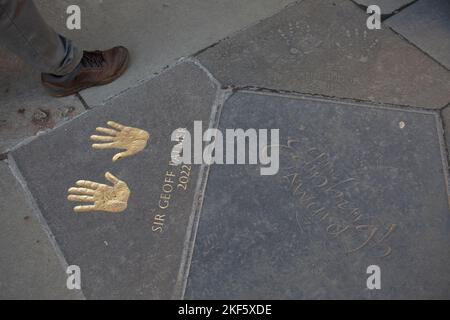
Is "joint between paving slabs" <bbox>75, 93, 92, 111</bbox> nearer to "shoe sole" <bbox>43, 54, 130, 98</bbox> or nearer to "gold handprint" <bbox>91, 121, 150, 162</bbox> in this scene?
"shoe sole" <bbox>43, 54, 130, 98</bbox>

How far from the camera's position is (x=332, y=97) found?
226cm

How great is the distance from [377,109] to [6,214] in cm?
174

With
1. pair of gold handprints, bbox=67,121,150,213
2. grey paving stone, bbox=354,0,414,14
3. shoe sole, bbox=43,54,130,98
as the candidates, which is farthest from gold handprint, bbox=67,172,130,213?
grey paving stone, bbox=354,0,414,14

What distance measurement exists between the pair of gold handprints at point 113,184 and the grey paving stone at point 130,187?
3 cm

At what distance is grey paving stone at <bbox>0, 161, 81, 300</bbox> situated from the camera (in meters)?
1.89

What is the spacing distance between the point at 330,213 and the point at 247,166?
416mm

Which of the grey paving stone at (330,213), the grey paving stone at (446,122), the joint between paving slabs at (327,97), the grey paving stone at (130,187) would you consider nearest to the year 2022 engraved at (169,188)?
the grey paving stone at (130,187)

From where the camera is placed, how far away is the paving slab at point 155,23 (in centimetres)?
246

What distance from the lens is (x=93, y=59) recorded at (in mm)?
2357

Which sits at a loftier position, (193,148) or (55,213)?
(193,148)
